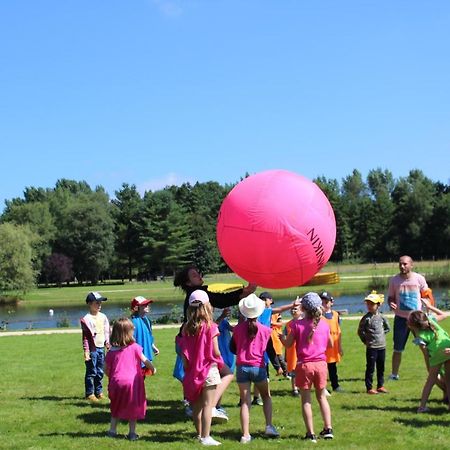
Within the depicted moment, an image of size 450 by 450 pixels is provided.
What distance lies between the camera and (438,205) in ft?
252

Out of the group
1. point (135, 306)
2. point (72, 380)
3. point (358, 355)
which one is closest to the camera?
point (135, 306)

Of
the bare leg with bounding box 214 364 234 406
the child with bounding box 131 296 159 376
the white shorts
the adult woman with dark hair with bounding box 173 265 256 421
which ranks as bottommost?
the bare leg with bounding box 214 364 234 406

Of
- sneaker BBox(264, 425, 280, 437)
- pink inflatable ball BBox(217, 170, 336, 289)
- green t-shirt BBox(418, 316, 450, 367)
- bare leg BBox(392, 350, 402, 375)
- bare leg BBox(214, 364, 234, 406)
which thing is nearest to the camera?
pink inflatable ball BBox(217, 170, 336, 289)

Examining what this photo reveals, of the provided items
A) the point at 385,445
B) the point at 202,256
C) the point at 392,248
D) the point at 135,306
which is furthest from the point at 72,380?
the point at 392,248

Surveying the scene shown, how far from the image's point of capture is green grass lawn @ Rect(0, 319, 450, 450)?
6656 mm

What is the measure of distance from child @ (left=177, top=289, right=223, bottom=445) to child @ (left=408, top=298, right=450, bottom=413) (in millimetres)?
2641

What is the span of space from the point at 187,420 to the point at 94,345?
2.21 meters

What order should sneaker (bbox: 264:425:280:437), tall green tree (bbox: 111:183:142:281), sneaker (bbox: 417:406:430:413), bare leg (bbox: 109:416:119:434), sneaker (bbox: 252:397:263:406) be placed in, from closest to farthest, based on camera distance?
1. sneaker (bbox: 264:425:280:437)
2. bare leg (bbox: 109:416:119:434)
3. sneaker (bbox: 417:406:430:413)
4. sneaker (bbox: 252:397:263:406)
5. tall green tree (bbox: 111:183:142:281)

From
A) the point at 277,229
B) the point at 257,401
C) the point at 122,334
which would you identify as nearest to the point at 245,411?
the point at 122,334

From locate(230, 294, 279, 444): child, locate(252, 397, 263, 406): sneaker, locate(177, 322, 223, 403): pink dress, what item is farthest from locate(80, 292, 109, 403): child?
locate(230, 294, 279, 444): child

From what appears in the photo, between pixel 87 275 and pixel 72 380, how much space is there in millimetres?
69736

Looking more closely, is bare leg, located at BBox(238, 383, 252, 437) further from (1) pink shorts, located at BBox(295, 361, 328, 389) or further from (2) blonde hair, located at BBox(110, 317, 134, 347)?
(2) blonde hair, located at BBox(110, 317, 134, 347)

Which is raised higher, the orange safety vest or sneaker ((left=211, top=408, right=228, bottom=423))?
the orange safety vest

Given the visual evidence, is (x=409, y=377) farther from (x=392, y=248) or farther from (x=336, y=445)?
(x=392, y=248)
